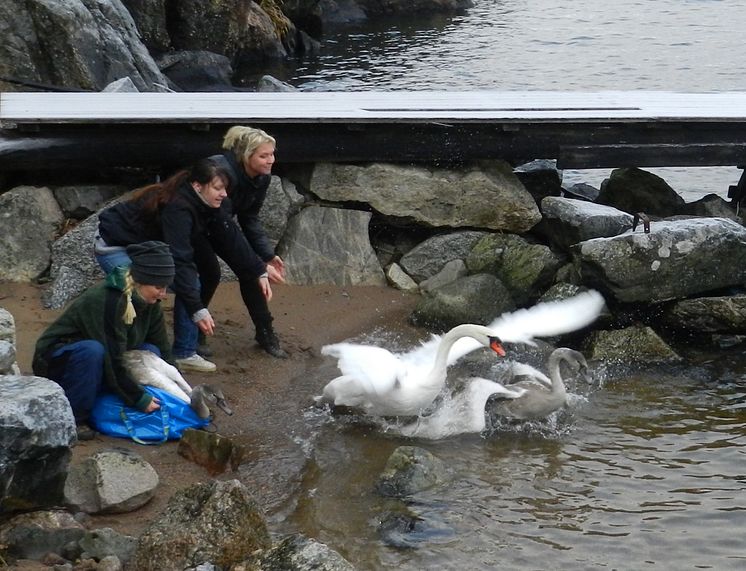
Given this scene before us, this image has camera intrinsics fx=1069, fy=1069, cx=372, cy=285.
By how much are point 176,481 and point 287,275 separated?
4271 millimetres

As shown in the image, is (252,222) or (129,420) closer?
(129,420)

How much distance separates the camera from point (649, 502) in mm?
7707

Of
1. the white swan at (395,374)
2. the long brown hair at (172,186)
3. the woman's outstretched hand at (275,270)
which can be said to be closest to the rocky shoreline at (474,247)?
the woman's outstretched hand at (275,270)

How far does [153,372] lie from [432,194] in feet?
15.5

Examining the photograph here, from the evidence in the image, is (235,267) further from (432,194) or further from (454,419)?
(432,194)

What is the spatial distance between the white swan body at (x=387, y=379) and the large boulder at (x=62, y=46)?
7.36 metres

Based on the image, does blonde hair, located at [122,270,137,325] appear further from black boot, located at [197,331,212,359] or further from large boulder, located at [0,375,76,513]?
black boot, located at [197,331,212,359]

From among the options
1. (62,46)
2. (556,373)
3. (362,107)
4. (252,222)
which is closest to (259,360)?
(252,222)

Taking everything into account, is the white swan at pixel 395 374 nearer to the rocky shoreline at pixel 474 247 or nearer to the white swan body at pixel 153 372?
the rocky shoreline at pixel 474 247

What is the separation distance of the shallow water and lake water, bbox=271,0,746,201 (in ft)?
25.9

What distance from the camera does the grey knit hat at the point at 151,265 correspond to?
7.22 m

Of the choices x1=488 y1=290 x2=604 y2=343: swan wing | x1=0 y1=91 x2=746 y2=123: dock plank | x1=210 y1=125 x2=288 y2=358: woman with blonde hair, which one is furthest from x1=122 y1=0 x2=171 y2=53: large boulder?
x1=488 y1=290 x2=604 y2=343: swan wing

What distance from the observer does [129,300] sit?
23.8ft

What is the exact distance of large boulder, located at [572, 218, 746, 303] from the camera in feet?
34.1
